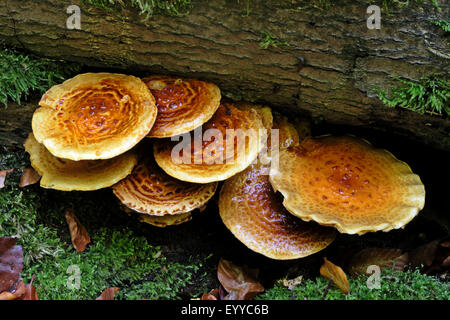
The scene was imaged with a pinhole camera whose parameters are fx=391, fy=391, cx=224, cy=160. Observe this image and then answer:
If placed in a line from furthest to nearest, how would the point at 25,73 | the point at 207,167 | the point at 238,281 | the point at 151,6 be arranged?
the point at 238,281, the point at 25,73, the point at 207,167, the point at 151,6

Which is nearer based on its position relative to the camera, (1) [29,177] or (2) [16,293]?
(2) [16,293]

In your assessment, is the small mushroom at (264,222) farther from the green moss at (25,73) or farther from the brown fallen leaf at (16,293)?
the green moss at (25,73)

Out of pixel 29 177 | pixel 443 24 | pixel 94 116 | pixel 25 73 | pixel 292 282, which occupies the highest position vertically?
pixel 443 24

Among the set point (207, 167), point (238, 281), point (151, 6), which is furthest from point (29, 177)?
point (238, 281)

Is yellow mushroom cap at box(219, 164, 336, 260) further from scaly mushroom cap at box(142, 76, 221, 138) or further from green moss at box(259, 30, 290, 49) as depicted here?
green moss at box(259, 30, 290, 49)

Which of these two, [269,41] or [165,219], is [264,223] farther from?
[269,41]

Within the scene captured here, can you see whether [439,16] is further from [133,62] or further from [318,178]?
[133,62]
